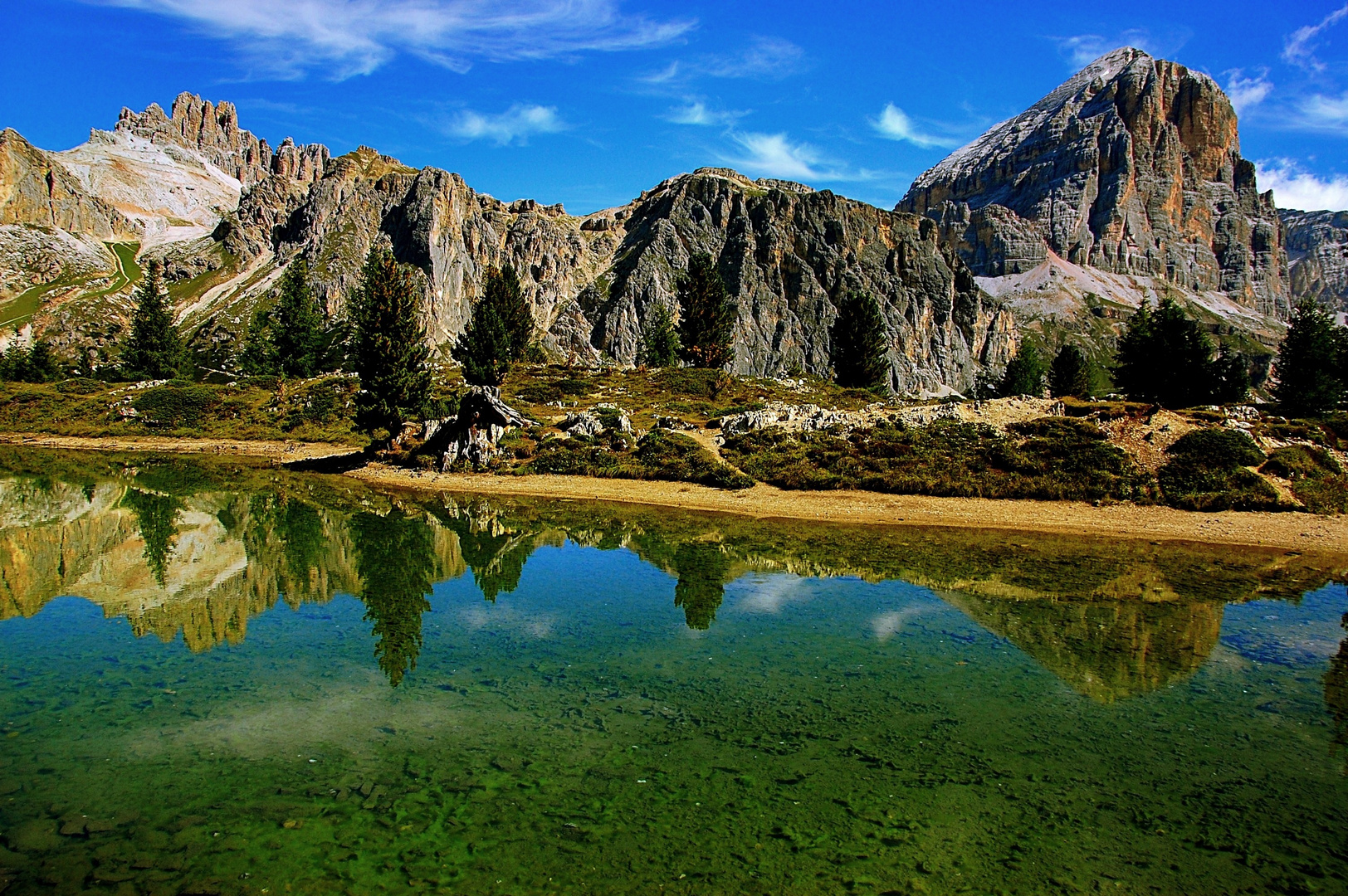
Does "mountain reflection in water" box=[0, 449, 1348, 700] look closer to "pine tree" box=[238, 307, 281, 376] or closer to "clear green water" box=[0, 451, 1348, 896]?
"clear green water" box=[0, 451, 1348, 896]

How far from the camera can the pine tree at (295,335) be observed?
88.4 metres

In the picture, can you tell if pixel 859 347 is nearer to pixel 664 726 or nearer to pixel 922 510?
pixel 922 510

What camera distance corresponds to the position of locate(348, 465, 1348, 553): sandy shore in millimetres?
26766

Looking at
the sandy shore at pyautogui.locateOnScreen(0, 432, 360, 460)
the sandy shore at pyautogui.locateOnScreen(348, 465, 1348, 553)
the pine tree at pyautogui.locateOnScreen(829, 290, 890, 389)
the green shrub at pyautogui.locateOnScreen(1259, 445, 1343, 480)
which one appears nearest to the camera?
the sandy shore at pyautogui.locateOnScreen(348, 465, 1348, 553)

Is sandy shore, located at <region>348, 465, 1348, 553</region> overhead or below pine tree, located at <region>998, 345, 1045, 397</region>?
below

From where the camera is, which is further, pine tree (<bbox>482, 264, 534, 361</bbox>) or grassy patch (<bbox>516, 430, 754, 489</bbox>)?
pine tree (<bbox>482, 264, 534, 361</bbox>)

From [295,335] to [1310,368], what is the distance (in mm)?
111064

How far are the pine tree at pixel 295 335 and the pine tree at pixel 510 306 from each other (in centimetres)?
2614

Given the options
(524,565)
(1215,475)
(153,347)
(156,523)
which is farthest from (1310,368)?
(153,347)

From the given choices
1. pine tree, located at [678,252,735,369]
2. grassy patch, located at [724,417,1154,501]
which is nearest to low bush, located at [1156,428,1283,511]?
grassy patch, located at [724,417,1154,501]

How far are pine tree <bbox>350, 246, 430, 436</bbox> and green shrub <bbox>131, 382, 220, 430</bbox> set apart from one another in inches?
1062

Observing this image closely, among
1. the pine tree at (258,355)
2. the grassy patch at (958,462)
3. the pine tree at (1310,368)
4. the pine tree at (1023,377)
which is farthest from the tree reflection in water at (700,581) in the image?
the pine tree at (1023,377)

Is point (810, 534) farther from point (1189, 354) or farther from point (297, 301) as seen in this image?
point (297, 301)

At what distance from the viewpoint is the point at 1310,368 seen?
6175cm
